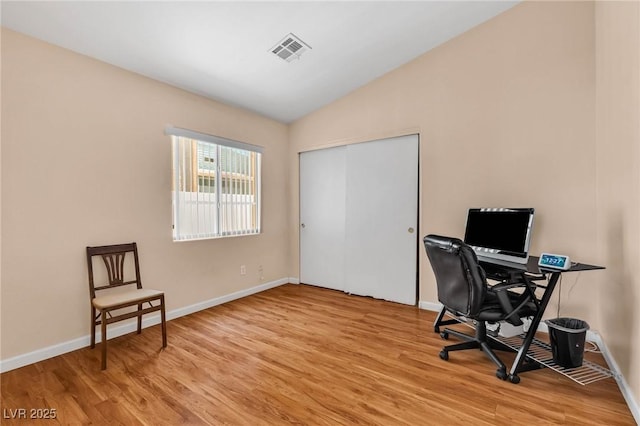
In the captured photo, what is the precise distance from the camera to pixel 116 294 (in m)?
2.61

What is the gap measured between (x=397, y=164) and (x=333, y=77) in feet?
4.42

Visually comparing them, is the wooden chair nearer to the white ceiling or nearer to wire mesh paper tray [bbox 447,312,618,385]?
the white ceiling

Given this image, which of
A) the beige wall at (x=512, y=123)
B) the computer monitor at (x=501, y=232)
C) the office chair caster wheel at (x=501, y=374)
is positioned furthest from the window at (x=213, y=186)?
the office chair caster wheel at (x=501, y=374)

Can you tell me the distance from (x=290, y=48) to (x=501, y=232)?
8.70 feet

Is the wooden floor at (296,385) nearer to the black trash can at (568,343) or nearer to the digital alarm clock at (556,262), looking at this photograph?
the black trash can at (568,343)

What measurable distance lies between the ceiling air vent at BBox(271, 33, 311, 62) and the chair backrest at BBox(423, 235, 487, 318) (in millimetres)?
2193

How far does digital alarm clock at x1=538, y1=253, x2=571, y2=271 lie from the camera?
206 cm

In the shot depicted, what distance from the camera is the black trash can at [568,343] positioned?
2.03 metres

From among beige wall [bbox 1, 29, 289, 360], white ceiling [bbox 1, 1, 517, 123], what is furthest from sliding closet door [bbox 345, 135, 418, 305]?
beige wall [bbox 1, 29, 289, 360]

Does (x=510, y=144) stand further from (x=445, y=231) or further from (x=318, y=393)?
(x=318, y=393)

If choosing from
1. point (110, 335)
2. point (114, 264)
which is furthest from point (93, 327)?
point (114, 264)

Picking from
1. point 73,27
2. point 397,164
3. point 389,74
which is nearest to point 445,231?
point 397,164

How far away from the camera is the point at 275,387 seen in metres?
1.95

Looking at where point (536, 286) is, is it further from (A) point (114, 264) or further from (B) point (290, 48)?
(A) point (114, 264)
